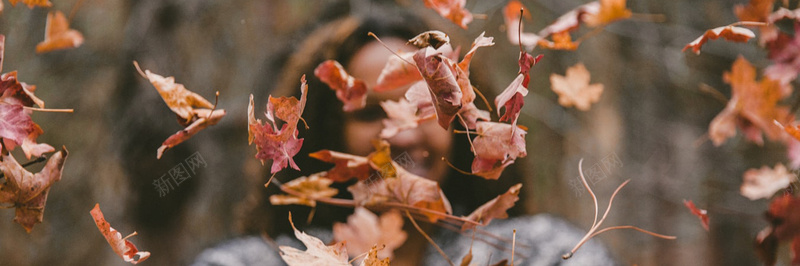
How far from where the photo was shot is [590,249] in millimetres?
639

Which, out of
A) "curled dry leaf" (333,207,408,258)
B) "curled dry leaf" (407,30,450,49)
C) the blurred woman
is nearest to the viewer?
"curled dry leaf" (407,30,450,49)

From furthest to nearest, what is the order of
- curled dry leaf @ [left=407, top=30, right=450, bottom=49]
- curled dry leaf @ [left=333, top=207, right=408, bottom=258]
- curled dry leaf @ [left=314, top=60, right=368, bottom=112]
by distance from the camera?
curled dry leaf @ [left=333, top=207, right=408, bottom=258] < curled dry leaf @ [left=314, top=60, right=368, bottom=112] < curled dry leaf @ [left=407, top=30, right=450, bottom=49]

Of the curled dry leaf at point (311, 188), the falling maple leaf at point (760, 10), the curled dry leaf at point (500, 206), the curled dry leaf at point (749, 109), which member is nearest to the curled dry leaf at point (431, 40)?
the curled dry leaf at point (500, 206)

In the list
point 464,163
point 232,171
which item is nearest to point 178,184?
point 232,171

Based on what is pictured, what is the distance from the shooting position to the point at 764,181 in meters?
0.58

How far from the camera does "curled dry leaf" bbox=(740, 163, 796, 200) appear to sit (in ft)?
1.62

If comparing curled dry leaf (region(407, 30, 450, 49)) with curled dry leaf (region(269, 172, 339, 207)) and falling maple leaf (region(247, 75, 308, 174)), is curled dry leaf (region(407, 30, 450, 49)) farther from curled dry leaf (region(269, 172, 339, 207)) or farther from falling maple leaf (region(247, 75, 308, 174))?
curled dry leaf (region(269, 172, 339, 207))

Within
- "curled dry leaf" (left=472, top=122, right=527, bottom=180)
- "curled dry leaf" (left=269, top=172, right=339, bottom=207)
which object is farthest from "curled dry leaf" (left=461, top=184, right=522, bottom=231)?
"curled dry leaf" (left=269, top=172, right=339, bottom=207)

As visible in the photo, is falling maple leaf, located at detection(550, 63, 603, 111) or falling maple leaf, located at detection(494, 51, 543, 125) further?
falling maple leaf, located at detection(550, 63, 603, 111)

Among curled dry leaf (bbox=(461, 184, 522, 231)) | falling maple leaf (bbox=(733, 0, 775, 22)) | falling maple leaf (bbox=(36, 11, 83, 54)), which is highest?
falling maple leaf (bbox=(36, 11, 83, 54))

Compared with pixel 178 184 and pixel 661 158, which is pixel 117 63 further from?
pixel 661 158

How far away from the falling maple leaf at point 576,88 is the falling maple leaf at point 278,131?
0.42 m

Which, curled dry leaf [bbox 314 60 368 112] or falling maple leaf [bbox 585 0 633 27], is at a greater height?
curled dry leaf [bbox 314 60 368 112]

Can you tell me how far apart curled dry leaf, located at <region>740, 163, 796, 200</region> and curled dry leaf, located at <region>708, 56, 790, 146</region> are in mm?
35
